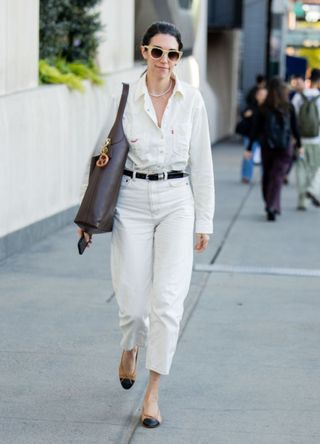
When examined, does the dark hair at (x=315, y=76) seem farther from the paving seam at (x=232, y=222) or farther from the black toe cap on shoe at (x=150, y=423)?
the black toe cap on shoe at (x=150, y=423)

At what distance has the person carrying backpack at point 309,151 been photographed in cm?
1437

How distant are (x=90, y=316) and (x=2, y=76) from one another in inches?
126

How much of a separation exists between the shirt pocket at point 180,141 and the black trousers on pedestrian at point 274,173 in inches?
314

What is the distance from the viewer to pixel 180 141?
546 centimetres

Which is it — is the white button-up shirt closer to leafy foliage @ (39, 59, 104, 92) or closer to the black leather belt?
the black leather belt

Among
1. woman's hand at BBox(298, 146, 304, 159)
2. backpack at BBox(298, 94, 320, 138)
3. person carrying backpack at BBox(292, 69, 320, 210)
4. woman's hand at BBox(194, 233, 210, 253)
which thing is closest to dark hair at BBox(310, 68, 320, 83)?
person carrying backpack at BBox(292, 69, 320, 210)

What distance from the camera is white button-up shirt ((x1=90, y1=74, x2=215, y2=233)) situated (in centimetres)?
545

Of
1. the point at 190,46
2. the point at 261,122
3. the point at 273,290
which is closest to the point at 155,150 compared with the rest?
the point at 273,290

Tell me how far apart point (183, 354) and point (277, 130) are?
266 inches

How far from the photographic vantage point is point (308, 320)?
313 inches

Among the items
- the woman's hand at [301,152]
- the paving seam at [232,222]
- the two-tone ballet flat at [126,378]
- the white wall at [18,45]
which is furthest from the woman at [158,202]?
the woman's hand at [301,152]

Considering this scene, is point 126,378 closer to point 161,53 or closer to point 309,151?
point 161,53

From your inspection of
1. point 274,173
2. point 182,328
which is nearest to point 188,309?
point 182,328

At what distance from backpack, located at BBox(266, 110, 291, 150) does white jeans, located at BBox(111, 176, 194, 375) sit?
7785 millimetres
